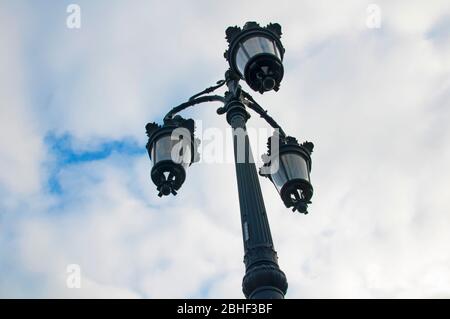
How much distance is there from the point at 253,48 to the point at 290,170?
1.36 meters

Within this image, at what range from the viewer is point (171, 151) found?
20.4ft

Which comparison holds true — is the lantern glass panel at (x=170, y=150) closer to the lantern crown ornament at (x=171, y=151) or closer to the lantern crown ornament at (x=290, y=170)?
the lantern crown ornament at (x=171, y=151)

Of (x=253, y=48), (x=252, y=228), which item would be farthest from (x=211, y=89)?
(x=252, y=228)

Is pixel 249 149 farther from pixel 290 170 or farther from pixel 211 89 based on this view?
pixel 211 89

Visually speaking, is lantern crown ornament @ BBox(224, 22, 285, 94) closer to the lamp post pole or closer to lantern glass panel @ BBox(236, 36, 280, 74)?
lantern glass panel @ BBox(236, 36, 280, 74)

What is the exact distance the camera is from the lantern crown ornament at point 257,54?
6.12 metres

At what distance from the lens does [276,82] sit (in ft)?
20.1
